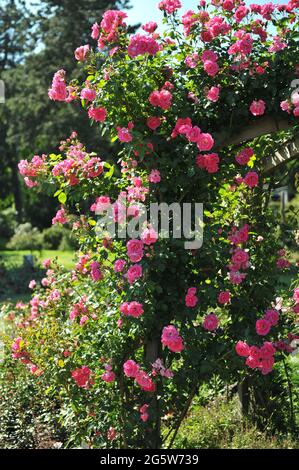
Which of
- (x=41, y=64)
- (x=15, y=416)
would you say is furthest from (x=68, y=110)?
(x=15, y=416)

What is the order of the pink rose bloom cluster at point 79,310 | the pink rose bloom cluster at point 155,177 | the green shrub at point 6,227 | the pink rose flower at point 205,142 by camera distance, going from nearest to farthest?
1. the pink rose flower at point 205,142
2. the pink rose bloom cluster at point 155,177
3. the pink rose bloom cluster at point 79,310
4. the green shrub at point 6,227

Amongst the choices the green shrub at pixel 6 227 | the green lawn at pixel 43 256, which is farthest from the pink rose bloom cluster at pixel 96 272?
the green shrub at pixel 6 227

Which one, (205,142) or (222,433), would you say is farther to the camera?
(222,433)

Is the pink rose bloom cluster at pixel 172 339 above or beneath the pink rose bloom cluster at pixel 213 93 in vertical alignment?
beneath

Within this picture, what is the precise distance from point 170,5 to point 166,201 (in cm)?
113

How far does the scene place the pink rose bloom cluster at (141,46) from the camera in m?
3.35

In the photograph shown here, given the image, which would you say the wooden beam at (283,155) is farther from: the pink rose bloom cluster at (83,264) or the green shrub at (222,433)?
the green shrub at (222,433)

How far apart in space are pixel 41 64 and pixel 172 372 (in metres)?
20.0

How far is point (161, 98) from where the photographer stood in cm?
336

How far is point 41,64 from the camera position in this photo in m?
21.9

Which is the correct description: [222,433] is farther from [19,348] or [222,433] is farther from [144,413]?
[19,348]

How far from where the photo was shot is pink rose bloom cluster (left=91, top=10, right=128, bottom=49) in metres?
3.48

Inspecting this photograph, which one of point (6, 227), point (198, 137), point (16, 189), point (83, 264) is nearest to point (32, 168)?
point (83, 264)
